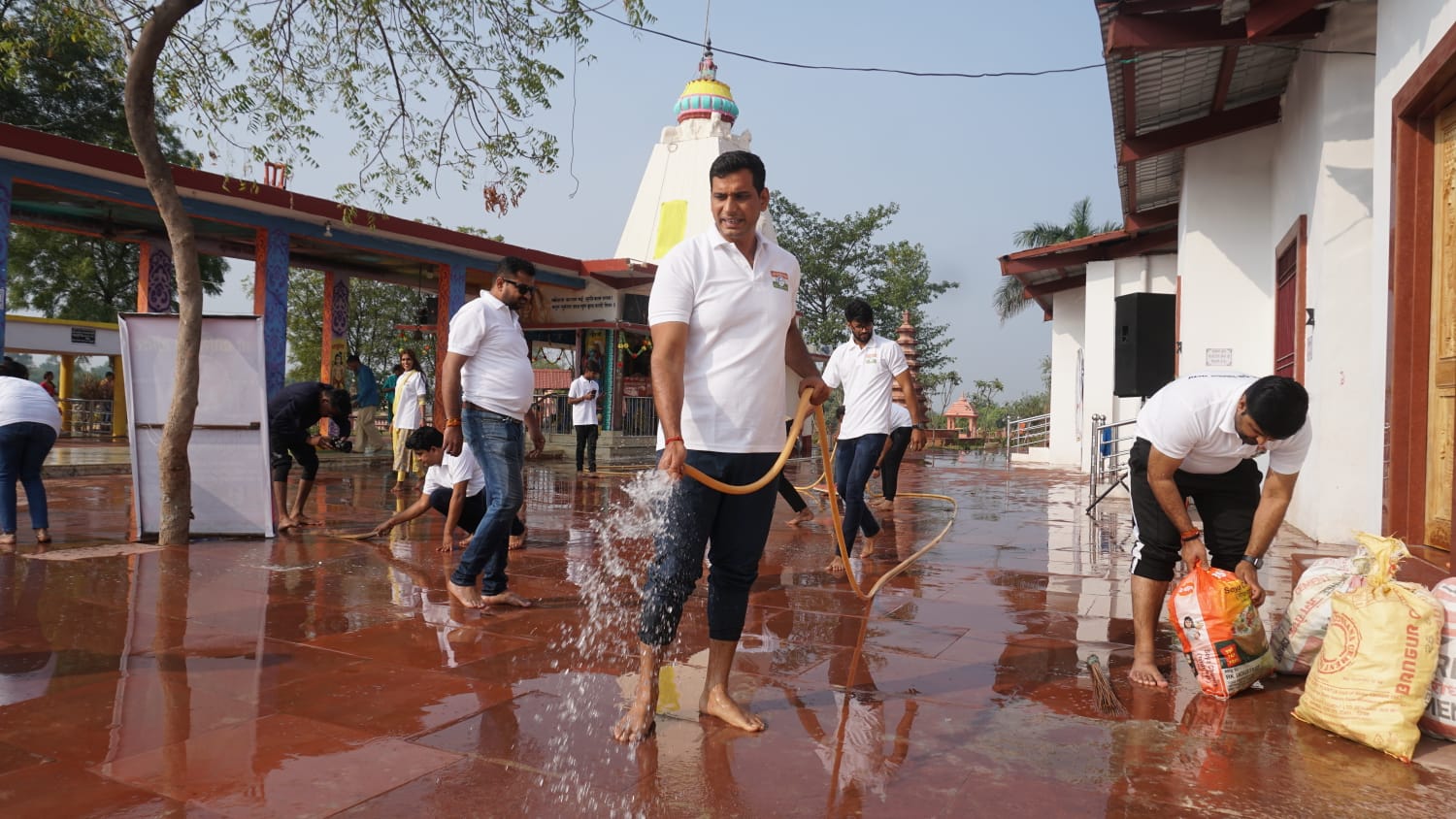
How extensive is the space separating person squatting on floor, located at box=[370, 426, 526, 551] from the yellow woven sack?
472 cm

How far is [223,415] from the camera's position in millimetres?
A: 6980

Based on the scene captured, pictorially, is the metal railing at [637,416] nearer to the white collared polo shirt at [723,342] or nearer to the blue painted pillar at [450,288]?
the blue painted pillar at [450,288]

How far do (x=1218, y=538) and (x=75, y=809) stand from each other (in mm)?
3860

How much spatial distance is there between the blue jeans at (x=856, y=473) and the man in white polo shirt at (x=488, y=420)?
2.29 m

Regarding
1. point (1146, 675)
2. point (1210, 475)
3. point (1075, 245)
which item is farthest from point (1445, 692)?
point (1075, 245)

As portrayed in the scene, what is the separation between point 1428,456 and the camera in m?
5.43

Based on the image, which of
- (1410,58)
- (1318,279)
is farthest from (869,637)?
Result: (1318,279)

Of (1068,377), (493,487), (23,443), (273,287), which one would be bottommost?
(493,487)

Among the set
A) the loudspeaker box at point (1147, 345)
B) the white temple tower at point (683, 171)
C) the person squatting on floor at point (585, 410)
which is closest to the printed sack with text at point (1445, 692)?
the loudspeaker box at point (1147, 345)

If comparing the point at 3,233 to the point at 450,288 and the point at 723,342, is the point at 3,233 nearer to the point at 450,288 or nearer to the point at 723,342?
the point at 450,288

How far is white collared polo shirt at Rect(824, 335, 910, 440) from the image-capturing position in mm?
6535

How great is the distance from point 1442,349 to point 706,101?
2110cm

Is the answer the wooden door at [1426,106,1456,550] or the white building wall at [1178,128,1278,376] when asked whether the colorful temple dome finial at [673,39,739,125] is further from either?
the wooden door at [1426,106,1456,550]

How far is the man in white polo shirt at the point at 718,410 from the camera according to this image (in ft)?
10.2
